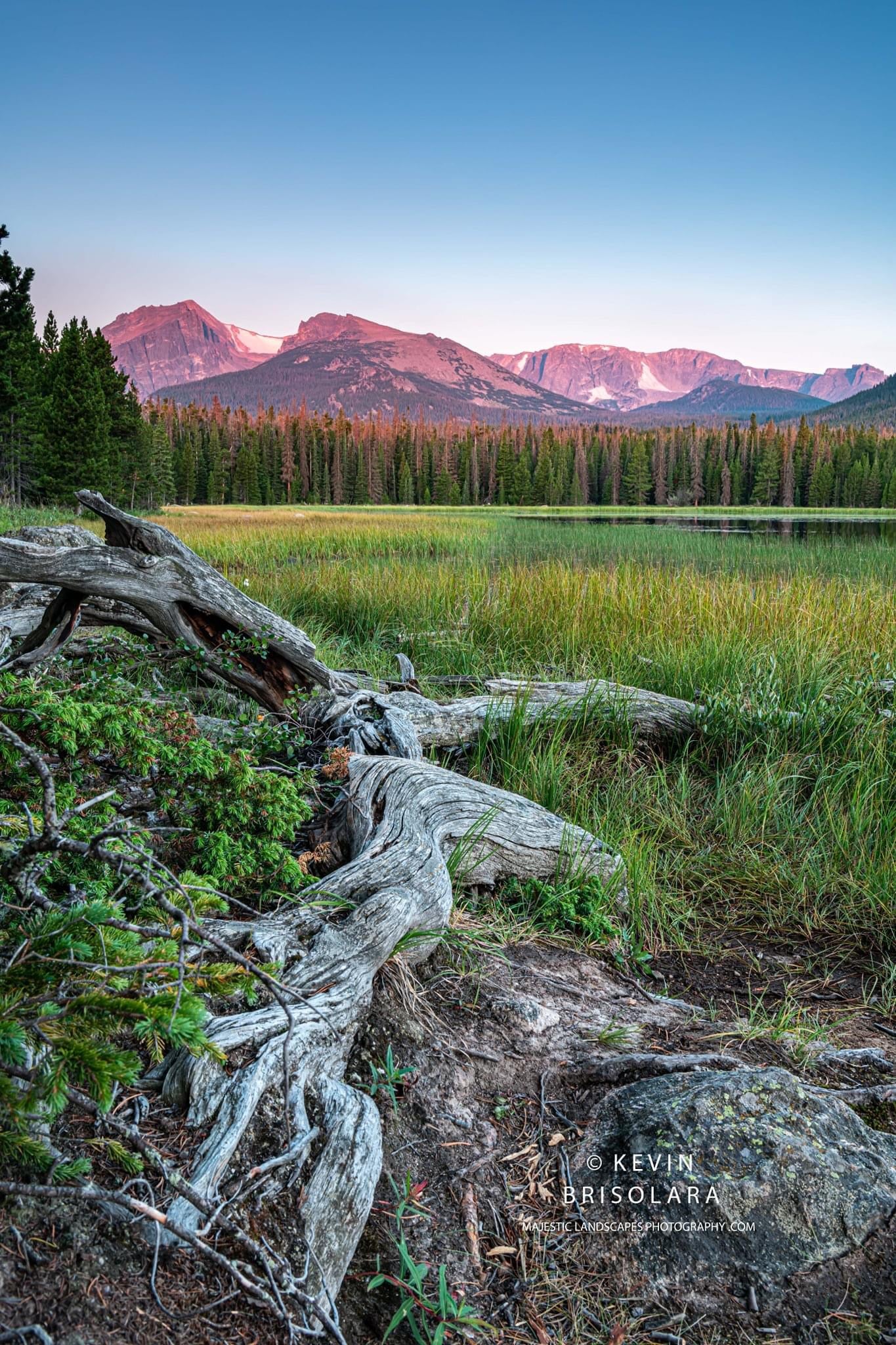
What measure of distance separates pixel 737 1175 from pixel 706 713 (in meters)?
3.94

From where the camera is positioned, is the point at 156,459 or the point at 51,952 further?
the point at 156,459

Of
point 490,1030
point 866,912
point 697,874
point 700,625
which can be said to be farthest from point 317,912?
point 700,625

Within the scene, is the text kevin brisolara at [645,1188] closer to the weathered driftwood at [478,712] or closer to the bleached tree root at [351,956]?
the bleached tree root at [351,956]

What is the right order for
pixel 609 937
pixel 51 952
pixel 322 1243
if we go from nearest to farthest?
pixel 51 952 → pixel 322 1243 → pixel 609 937

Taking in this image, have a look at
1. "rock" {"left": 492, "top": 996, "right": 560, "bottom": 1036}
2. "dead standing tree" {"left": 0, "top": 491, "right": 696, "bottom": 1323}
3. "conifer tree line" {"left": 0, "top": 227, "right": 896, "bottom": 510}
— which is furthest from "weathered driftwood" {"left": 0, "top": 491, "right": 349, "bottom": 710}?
"conifer tree line" {"left": 0, "top": 227, "right": 896, "bottom": 510}

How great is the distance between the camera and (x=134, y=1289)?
4.23 ft

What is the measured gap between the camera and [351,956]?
2328 mm

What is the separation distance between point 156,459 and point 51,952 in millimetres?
61535

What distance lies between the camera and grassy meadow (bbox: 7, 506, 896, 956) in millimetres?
3900

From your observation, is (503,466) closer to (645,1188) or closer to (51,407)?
(51,407)

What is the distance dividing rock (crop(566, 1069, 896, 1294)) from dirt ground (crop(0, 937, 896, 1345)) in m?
0.05

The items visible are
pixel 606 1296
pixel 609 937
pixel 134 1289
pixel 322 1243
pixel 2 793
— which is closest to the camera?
pixel 134 1289

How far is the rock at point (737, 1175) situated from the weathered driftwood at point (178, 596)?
3.10 m

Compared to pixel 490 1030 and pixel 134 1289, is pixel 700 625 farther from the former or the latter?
pixel 134 1289
